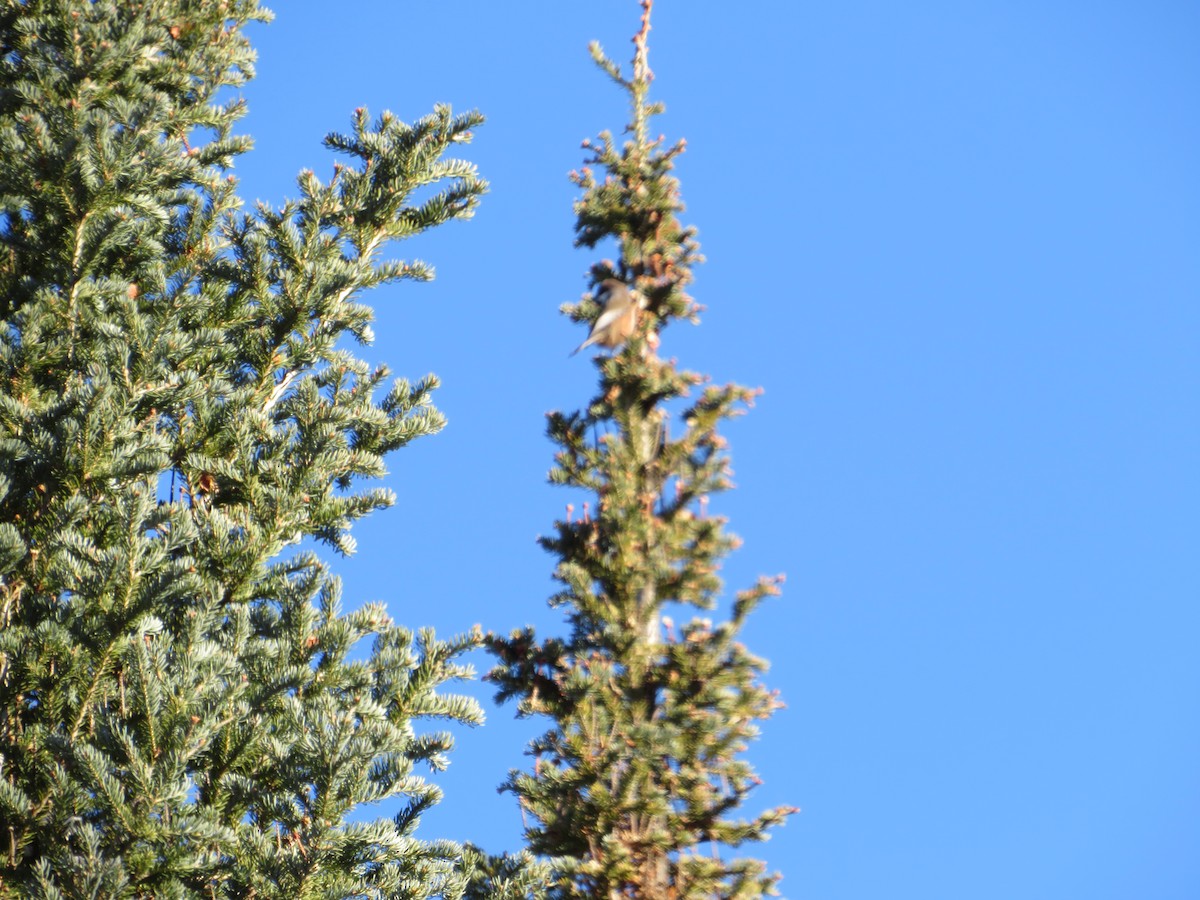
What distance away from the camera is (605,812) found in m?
4.91

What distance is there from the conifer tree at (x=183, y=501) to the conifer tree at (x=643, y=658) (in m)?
0.70

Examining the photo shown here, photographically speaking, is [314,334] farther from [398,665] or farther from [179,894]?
[179,894]

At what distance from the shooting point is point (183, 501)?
6.31m

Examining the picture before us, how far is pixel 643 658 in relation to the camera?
17.3 ft

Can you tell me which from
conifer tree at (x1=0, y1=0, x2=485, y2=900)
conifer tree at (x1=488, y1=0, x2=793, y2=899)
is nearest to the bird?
conifer tree at (x1=488, y1=0, x2=793, y2=899)

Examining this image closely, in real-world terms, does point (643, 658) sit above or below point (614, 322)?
below

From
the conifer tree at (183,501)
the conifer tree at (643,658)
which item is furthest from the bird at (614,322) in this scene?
the conifer tree at (183,501)

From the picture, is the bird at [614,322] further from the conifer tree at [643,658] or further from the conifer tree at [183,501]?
the conifer tree at [183,501]

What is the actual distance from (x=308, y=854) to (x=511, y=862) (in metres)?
1.06

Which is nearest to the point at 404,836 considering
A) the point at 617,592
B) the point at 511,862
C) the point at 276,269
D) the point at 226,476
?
the point at 511,862

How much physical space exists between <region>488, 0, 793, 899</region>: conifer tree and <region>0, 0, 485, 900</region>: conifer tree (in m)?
0.70

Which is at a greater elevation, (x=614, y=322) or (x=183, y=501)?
(x=614, y=322)

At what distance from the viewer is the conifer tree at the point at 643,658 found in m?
4.89

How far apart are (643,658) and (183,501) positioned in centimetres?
292
